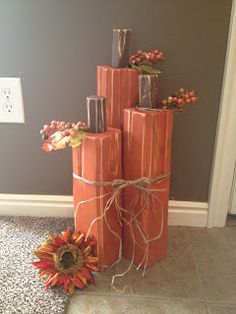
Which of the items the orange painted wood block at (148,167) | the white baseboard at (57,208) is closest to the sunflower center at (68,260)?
the orange painted wood block at (148,167)

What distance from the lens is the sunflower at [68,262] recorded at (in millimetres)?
614

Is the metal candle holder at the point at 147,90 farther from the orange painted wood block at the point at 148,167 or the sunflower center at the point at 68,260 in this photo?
the sunflower center at the point at 68,260

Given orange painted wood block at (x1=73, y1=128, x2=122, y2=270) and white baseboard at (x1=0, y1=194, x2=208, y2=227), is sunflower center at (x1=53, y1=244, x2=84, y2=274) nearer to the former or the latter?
orange painted wood block at (x1=73, y1=128, x2=122, y2=270)

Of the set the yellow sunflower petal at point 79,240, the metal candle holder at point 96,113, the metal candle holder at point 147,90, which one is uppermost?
the metal candle holder at point 147,90

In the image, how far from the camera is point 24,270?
67 centimetres

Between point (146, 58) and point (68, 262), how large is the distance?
0.44 metres

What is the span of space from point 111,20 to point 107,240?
473mm

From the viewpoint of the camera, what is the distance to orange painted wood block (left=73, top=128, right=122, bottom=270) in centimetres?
59

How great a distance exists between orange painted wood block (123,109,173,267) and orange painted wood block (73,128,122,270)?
1.0 inches

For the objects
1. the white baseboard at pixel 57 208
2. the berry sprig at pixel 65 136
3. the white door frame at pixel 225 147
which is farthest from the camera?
the white baseboard at pixel 57 208

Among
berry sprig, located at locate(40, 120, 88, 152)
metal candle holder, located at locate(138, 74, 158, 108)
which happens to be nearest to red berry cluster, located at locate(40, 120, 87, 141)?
berry sprig, located at locate(40, 120, 88, 152)

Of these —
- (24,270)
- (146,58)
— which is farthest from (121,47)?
(24,270)

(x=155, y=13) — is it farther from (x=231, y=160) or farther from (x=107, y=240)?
(x=107, y=240)

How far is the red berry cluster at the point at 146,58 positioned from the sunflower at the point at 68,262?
1.22ft
